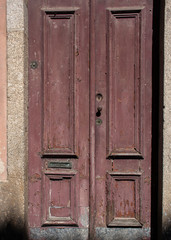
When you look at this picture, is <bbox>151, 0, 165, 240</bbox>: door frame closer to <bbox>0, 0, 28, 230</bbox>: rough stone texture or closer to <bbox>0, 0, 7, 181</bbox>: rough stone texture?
<bbox>0, 0, 28, 230</bbox>: rough stone texture

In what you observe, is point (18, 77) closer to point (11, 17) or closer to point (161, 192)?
point (11, 17)

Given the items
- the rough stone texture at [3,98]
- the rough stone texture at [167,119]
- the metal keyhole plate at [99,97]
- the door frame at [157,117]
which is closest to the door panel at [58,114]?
the metal keyhole plate at [99,97]

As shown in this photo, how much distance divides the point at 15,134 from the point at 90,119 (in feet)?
2.76

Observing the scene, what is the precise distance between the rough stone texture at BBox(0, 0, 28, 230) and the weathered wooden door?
0.54 feet

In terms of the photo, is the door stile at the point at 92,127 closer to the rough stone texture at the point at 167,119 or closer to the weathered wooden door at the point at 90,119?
the weathered wooden door at the point at 90,119

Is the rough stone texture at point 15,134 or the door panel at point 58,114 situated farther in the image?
the door panel at point 58,114

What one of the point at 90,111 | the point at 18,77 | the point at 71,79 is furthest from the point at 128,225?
the point at 18,77

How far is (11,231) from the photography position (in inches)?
116

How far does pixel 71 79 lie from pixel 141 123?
928 mm

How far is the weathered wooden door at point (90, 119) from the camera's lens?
300 cm

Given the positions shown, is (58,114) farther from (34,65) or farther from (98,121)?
(34,65)

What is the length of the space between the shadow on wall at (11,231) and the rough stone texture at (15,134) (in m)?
0.03

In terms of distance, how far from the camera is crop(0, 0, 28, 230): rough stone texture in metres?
2.91

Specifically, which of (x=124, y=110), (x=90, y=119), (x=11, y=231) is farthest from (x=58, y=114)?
(x=11, y=231)
